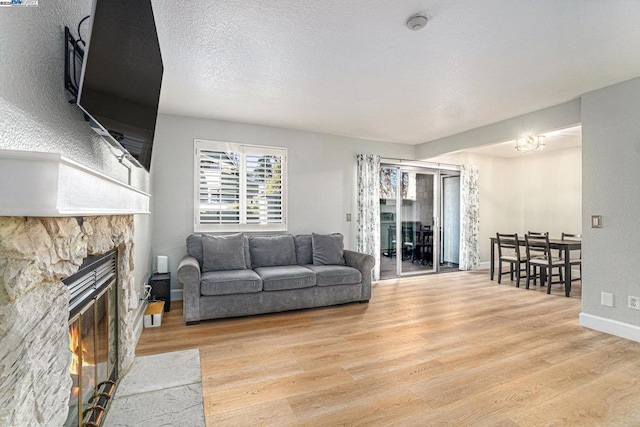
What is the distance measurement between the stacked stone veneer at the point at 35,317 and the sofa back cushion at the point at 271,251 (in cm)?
298

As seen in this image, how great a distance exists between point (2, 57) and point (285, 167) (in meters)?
3.97

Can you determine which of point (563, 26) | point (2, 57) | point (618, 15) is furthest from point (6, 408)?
point (618, 15)

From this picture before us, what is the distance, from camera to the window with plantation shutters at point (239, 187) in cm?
433

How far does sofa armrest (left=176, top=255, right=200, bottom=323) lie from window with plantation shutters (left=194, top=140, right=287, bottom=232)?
3.62 feet

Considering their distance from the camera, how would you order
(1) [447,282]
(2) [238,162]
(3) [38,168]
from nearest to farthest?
(3) [38,168], (2) [238,162], (1) [447,282]

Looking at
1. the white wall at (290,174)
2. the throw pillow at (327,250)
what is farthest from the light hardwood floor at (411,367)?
the white wall at (290,174)

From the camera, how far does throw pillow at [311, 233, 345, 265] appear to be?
4.39 meters

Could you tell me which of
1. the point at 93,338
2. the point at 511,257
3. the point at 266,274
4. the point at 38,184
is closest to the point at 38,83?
the point at 38,184

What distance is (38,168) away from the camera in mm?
740

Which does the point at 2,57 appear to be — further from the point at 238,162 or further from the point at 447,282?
the point at 447,282

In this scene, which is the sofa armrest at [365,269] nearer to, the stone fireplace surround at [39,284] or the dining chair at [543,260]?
the dining chair at [543,260]

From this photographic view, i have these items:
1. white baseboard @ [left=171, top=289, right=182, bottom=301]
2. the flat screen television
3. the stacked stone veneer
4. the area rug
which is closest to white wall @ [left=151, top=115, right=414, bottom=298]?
white baseboard @ [left=171, top=289, right=182, bottom=301]

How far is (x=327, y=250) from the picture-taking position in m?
4.45

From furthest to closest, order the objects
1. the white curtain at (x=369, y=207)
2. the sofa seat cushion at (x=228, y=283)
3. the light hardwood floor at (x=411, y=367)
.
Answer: the white curtain at (x=369, y=207)
the sofa seat cushion at (x=228, y=283)
the light hardwood floor at (x=411, y=367)
